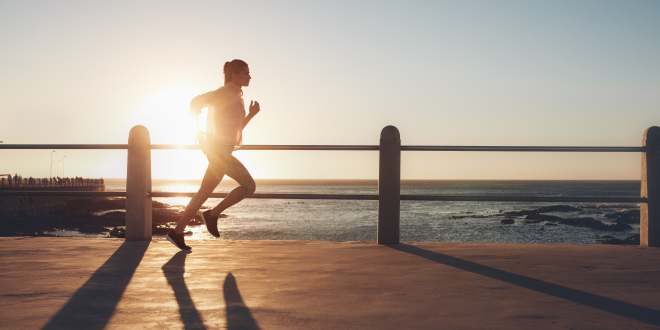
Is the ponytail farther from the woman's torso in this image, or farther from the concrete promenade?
the concrete promenade

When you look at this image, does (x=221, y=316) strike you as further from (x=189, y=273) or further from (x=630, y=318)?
(x=630, y=318)

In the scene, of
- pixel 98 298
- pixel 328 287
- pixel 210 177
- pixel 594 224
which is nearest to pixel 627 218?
pixel 594 224

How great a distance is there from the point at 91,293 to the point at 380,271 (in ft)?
6.27

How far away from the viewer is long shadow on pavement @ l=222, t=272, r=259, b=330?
103 inches

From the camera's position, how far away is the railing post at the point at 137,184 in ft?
21.6

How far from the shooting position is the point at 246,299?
10.6 ft

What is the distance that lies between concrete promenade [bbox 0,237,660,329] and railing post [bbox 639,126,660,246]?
51 centimetres

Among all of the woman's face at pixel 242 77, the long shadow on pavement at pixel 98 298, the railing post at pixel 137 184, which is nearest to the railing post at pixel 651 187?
the woman's face at pixel 242 77

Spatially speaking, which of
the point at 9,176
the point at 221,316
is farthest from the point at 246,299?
the point at 9,176

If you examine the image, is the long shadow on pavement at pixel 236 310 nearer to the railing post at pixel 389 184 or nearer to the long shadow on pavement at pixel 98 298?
the long shadow on pavement at pixel 98 298

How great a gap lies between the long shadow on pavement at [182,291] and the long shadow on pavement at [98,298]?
0.26 metres

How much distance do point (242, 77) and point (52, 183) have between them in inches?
2863

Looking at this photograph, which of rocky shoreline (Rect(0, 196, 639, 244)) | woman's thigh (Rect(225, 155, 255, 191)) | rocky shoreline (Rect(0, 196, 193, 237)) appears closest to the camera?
woman's thigh (Rect(225, 155, 255, 191))

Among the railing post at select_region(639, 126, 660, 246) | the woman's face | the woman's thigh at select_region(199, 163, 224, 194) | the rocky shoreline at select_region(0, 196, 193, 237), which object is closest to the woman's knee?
the woman's thigh at select_region(199, 163, 224, 194)
